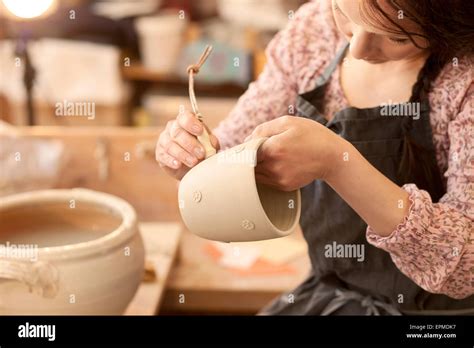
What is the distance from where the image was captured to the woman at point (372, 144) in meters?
0.69

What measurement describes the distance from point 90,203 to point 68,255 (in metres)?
0.14

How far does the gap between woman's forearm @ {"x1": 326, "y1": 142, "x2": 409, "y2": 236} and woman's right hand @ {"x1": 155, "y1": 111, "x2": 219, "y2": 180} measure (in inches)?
5.2

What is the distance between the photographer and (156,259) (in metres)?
1.04

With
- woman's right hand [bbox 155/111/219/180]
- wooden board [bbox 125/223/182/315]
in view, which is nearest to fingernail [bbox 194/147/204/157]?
woman's right hand [bbox 155/111/219/180]

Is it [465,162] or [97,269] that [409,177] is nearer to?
[465,162]

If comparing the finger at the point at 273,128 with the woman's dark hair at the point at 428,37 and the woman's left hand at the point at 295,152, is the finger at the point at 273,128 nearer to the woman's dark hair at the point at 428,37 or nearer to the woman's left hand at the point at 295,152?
the woman's left hand at the point at 295,152

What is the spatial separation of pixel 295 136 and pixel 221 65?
51.6 inches

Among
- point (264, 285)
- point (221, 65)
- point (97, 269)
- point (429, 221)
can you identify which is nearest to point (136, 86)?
point (221, 65)

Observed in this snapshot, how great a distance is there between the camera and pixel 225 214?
669 millimetres

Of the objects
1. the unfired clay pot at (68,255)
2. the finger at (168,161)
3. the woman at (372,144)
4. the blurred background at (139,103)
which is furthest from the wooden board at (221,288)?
the finger at (168,161)

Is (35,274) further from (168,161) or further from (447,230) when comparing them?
(447,230)

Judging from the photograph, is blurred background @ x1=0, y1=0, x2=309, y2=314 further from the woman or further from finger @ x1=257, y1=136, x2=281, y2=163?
finger @ x1=257, y1=136, x2=281, y2=163

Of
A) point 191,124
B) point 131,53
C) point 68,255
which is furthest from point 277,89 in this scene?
point 131,53

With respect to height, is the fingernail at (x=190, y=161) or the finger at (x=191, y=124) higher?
the finger at (x=191, y=124)
